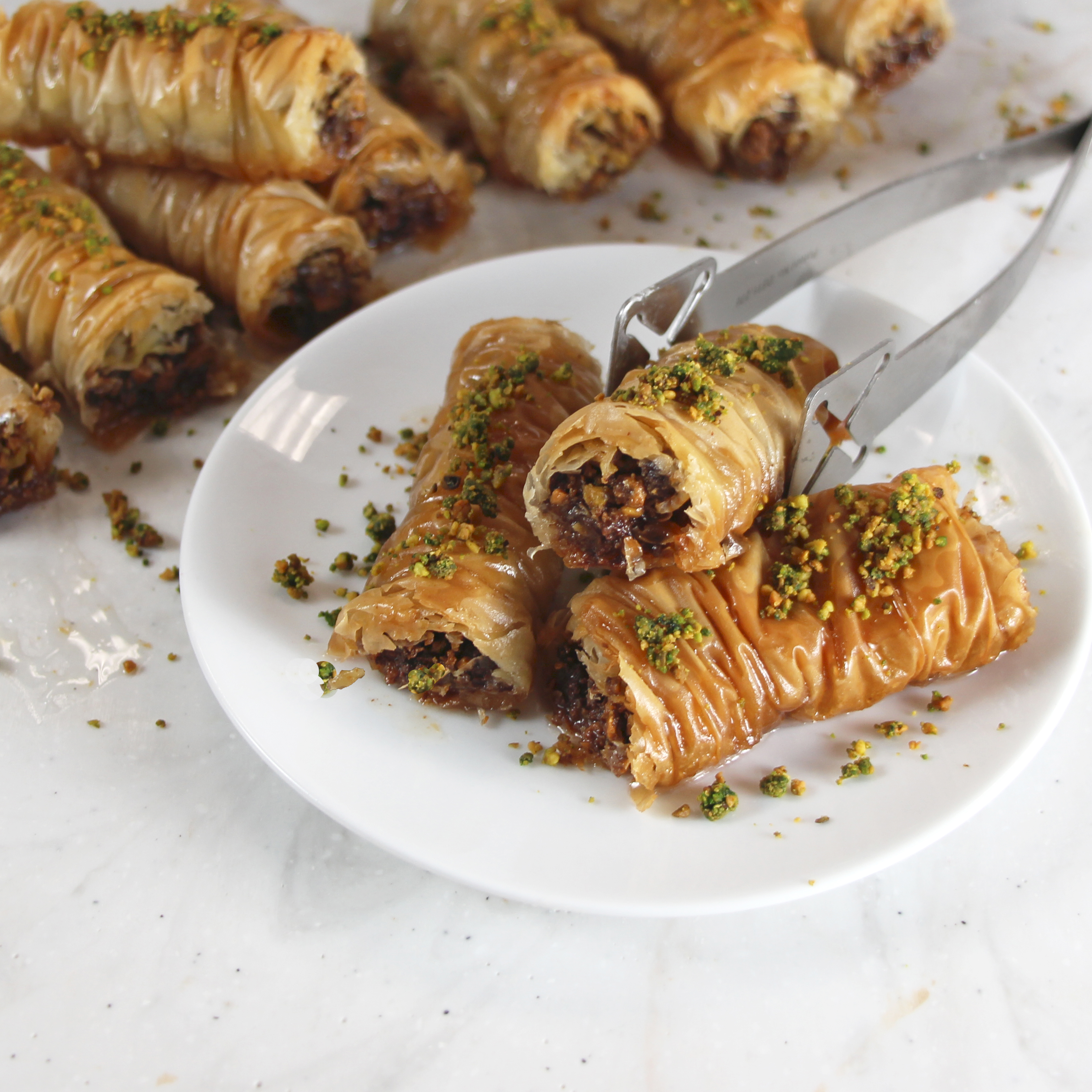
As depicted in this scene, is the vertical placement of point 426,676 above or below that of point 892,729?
below

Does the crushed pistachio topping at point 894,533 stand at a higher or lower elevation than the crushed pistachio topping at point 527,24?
lower

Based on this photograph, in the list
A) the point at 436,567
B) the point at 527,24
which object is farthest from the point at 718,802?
the point at 527,24

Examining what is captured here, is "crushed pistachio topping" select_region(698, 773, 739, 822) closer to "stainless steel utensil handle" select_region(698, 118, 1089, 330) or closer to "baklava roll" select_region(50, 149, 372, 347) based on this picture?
"stainless steel utensil handle" select_region(698, 118, 1089, 330)

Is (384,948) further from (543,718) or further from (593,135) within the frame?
(593,135)

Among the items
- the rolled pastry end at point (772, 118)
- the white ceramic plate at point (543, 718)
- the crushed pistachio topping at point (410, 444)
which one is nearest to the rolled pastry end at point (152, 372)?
the white ceramic plate at point (543, 718)

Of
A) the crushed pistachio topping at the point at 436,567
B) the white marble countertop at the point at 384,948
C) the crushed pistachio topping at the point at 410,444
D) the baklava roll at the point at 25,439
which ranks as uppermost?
the crushed pistachio topping at the point at 436,567

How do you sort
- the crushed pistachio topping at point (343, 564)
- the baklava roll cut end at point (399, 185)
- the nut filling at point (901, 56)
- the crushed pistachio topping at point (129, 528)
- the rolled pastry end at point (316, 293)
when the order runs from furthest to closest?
the nut filling at point (901, 56)
the baklava roll cut end at point (399, 185)
the rolled pastry end at point (316, 293)
the crushed pistachio topping at point (129, 528)
the crushed pistachio topping at point (343, 564)

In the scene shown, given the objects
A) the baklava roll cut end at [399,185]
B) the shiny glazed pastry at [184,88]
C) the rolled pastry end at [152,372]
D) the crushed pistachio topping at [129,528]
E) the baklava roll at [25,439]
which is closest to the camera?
the baklava roll at [25,439]

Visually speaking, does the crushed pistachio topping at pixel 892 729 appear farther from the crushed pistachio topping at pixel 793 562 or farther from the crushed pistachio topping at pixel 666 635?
the crushed pistachio topping at pixel 666 635
